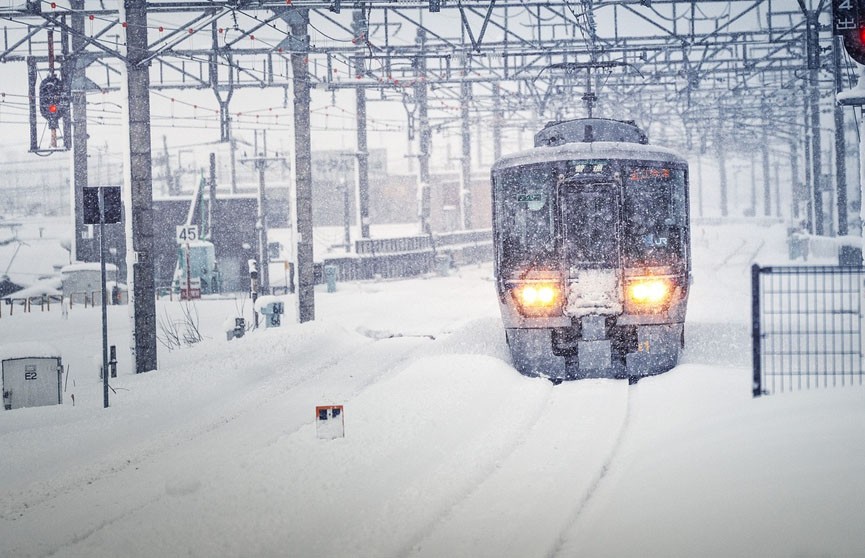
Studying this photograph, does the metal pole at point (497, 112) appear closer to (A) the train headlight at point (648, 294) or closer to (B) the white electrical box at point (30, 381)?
(A) the train headlight at point (648, 294)

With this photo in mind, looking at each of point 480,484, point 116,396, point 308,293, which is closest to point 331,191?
point 308,293

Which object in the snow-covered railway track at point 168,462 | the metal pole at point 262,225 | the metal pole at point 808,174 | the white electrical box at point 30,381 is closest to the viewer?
the snow-covered railway track at point 168,462

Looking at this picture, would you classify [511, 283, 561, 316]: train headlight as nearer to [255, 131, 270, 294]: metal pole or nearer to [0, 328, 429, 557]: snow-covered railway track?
[0, 328, 429, 557]: snow-covered railway track

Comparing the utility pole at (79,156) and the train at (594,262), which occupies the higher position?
the utility pole at (79,156)

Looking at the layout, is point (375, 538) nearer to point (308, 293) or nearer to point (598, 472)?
point (598, 472)

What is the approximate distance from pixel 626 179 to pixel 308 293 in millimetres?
8634

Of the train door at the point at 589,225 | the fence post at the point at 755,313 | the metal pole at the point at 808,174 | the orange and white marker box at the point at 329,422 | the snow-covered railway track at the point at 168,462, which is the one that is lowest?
the snow-covered railway track at the point at 168,462

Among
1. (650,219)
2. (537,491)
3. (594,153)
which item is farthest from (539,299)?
(537,491)

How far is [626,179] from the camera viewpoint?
436 inches

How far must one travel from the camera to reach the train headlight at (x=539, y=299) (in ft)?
36.0

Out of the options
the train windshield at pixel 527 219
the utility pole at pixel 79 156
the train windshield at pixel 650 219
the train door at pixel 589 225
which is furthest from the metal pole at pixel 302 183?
the utility pole at pixel 79 156

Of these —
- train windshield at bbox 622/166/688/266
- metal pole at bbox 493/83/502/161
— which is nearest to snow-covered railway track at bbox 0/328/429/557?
train windshield at bbox 622/166/688/266

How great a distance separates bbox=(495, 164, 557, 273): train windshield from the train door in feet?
0.66

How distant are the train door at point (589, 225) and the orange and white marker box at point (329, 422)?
4.38 metres
